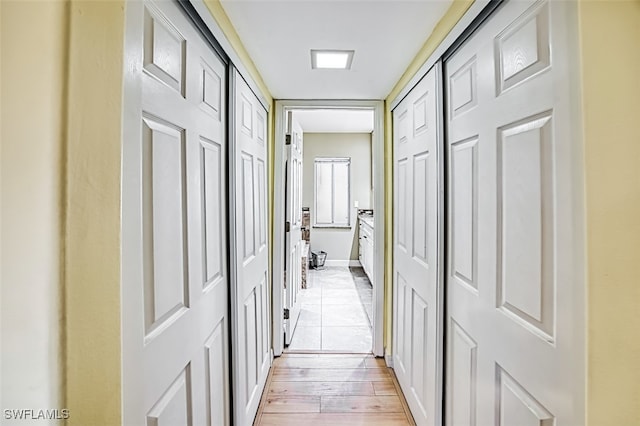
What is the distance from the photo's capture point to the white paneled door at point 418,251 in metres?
1.55

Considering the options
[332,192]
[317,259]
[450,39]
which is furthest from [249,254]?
[332,192]

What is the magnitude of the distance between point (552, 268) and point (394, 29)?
126 cm

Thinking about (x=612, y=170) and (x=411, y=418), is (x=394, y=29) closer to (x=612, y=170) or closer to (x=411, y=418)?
(x=612, y=170)

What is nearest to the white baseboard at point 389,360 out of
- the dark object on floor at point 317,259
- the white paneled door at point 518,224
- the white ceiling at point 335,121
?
the white paneled door at point 518,224

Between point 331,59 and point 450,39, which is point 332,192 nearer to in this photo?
point 331,59

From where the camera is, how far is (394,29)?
1500 millimetres

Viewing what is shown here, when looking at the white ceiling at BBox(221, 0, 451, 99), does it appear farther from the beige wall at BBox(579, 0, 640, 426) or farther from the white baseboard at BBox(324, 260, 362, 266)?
the white baseboard at BBox(324, 260, 362, 266)

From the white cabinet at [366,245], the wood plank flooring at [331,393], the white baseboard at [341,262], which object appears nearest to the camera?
the wood plank flooring at [331,393]

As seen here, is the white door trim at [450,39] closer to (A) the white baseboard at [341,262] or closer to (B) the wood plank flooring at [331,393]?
(B) the wood plank flooring at [331,393]

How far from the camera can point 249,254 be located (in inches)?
72.4

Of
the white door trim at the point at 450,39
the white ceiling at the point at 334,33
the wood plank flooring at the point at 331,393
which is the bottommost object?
the wood plank flooring at the point at 331,393

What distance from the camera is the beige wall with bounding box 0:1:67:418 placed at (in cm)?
57

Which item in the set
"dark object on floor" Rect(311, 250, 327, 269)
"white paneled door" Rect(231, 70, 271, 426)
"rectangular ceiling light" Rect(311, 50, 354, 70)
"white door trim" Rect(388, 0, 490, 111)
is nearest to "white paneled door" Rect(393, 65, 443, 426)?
"white door trim" Rect(388, 0, 490, 111)

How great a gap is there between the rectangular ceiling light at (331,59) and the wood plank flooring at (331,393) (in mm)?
2156
